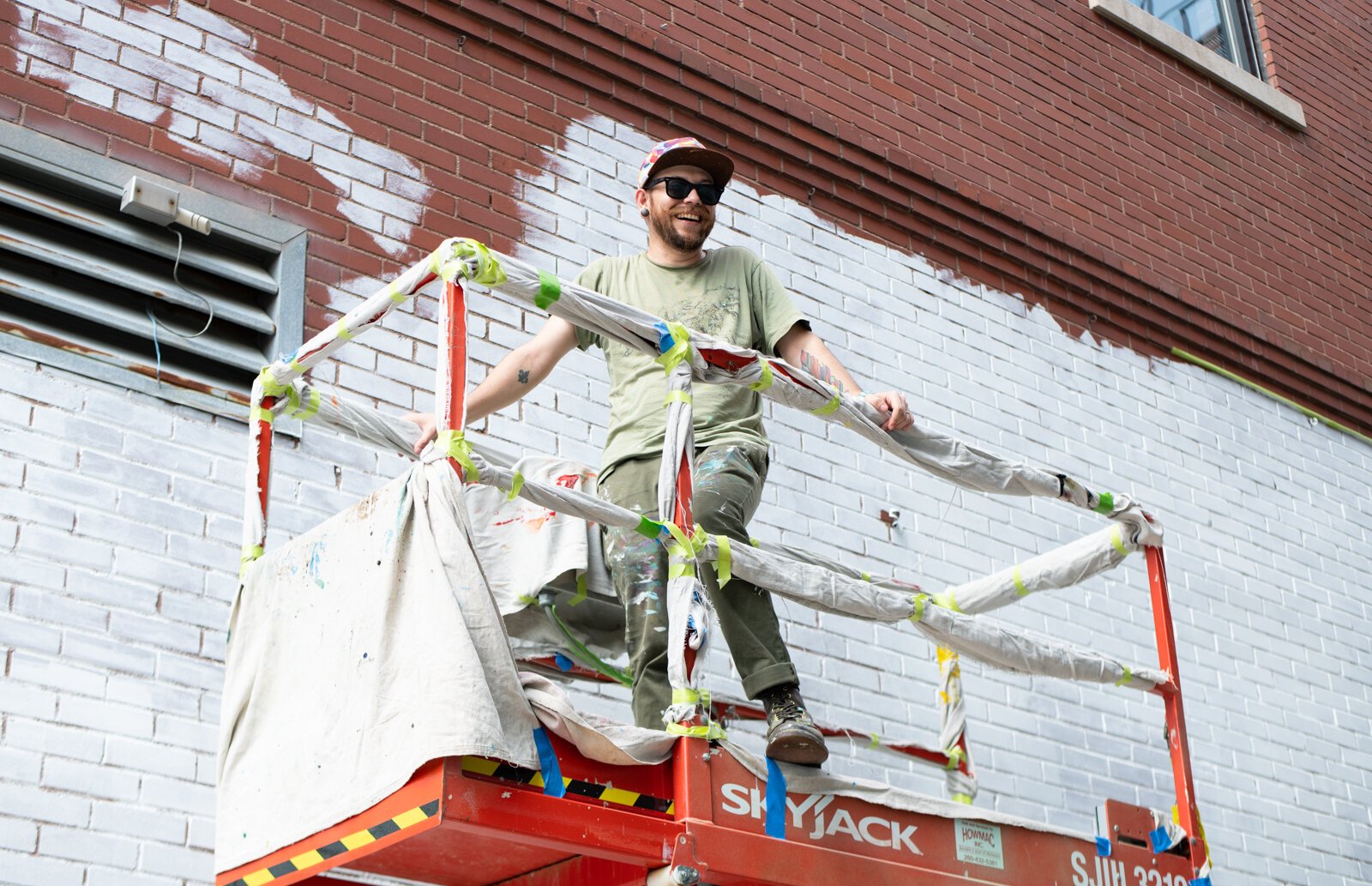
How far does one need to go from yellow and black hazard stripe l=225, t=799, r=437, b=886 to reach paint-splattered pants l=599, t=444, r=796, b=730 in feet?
2.64

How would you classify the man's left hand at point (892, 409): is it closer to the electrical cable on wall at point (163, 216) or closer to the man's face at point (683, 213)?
the man's face at point (683, 213)

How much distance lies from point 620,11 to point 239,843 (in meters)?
4.38

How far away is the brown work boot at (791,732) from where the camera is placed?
12.7 feet

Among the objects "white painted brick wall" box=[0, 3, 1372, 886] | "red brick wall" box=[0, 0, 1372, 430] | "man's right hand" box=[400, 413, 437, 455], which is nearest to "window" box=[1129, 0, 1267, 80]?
"red brick wall" box=[0, 0, 1372, 430]

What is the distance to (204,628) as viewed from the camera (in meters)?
5.00

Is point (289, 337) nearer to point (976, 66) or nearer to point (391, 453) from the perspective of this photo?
point (391, 453)

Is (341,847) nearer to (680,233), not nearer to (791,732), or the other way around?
(791,732)

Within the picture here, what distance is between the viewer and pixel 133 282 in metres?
5.36

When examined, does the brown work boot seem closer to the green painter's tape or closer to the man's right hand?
the green painter's tape

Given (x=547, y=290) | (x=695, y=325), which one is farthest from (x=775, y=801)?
(x=695, y=325)

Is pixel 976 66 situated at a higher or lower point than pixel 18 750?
higher

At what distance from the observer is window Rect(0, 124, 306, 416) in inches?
203

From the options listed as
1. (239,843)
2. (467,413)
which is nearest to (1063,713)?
(467,413)

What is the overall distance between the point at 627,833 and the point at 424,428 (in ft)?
5.54
